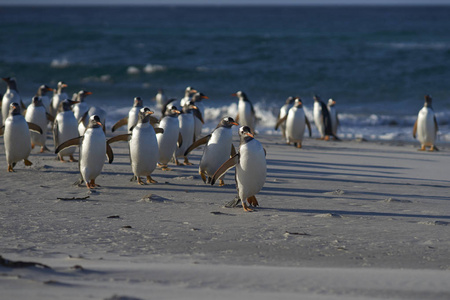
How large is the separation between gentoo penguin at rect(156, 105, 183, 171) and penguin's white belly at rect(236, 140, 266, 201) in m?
2.06

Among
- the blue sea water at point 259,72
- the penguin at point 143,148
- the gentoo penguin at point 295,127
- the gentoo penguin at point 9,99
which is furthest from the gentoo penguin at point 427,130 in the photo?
A: the gentoo penguin at point 9,99

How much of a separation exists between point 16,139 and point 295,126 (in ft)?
15.8

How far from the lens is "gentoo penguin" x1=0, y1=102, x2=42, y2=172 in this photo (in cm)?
763

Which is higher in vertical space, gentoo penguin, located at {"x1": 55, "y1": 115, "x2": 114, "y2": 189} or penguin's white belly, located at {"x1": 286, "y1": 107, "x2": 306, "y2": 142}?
penguin's white belly, located at {"x1": 286, "y1": 107, "x2": 306, "y2": 142}

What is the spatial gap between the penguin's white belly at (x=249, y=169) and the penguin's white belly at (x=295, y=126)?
16.5 ft

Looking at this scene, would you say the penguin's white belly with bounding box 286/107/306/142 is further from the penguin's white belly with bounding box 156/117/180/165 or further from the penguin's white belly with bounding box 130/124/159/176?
the penguin's white belly with bounding box 130/124/159/176

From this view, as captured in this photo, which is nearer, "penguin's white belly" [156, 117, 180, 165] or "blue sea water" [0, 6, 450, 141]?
"penguin's white belly" [156, 117, 180, 165]

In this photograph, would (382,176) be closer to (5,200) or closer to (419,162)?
(419,162)

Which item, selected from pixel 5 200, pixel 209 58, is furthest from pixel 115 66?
pixel 5 200

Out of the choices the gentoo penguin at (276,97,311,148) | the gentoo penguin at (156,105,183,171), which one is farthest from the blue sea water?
the gentoo penguin at (156,105,183,171)

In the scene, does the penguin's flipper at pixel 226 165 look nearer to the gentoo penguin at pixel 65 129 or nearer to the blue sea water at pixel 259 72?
the gentoo penguin at pixel 65 129

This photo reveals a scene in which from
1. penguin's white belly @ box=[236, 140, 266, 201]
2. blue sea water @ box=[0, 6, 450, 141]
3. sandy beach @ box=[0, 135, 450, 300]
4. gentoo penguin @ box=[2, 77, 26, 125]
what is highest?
blue sea water @ box=[0, 6, 450, 141]

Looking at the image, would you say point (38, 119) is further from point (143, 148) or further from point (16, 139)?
point (143, 148)

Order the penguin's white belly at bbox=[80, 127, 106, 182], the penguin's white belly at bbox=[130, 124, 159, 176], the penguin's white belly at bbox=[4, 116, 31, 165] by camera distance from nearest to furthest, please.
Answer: the penguin's white belly at bbox=[80, 127, 106, 182]
the penguin's white belly at bbox=[130, 124, 159, 176]
the penguin's white belly at bbox=[4, 116, 31, 165]
